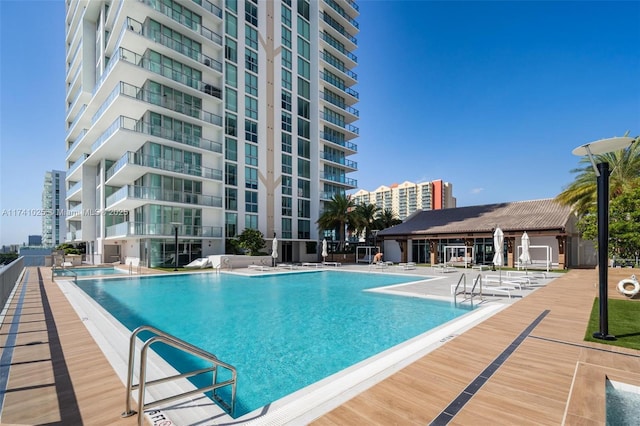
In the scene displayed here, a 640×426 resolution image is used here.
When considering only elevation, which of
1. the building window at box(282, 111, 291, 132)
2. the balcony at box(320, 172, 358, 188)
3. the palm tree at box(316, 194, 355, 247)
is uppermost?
the building window at box(282, 111, 291, 132)

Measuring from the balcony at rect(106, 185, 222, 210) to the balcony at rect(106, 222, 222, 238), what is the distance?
177 centimetres

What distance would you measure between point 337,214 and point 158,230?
18.2 m

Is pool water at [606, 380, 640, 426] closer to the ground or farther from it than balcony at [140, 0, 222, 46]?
closer to the ground

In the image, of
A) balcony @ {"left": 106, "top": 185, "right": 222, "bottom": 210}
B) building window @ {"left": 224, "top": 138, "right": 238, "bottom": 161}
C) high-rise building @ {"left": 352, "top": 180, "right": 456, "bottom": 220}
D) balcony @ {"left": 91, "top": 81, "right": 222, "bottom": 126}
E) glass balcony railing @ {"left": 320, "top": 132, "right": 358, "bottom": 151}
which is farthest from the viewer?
high-rise building @ {"left": 352, "top": 180, "right": 456, "bottom": 220}

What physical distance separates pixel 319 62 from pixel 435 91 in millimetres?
18006

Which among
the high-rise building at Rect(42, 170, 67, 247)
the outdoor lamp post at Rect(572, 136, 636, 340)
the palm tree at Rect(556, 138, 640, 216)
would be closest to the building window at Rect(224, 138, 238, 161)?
the palm tree at Rect(556, 138, 640, 216)

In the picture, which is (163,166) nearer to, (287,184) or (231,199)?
(231,199)

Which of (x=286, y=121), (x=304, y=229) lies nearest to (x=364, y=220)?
(x=304, y=229)

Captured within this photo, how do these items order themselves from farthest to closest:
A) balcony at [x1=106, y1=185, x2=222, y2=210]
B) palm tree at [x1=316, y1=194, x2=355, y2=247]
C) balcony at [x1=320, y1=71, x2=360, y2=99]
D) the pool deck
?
balcony at [x1=320, y1=71, x2=360, y2=99] < palm tree at [x1=316, y1=194, x2=355, y2=247] < balcony at [x1=106, y1=185, x2=222, y2=210] < the pool deck

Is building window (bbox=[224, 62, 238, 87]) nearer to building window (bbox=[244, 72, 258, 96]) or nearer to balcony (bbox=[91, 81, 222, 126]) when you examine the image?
building window (bbox=[244, 72, 258, 96])

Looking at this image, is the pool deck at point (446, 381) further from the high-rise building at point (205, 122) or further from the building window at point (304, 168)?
the building window at point (304, 168)

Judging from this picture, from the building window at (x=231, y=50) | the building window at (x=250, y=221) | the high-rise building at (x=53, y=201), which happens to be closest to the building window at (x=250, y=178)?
the building window at (x=250, y=221)

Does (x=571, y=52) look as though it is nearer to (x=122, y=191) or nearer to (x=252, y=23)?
(x=252, y=23)

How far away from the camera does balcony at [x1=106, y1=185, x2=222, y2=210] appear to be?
25.4m
